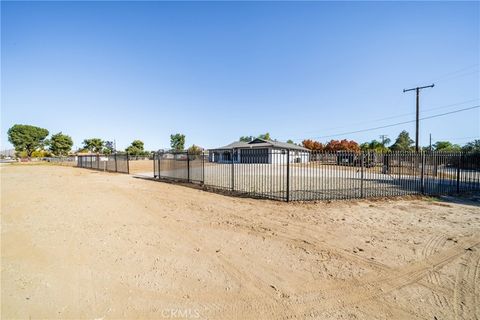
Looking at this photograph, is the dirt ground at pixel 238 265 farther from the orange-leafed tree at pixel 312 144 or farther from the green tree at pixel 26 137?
the green tree at pixel 26 137

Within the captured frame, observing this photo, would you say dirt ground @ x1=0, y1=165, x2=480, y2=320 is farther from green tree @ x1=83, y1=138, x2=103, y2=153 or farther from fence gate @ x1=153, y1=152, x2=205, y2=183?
green tree @ x1=83, y1=138, x2=103, y2=153

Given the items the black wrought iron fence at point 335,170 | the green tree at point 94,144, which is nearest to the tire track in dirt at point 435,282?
the black wrought iron fence at point 335,170

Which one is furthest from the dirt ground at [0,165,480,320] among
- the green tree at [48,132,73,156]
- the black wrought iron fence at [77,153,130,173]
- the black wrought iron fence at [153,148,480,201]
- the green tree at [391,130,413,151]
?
the green tree at [48,132,73,156]

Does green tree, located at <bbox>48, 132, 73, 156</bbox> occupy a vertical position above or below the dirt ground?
above

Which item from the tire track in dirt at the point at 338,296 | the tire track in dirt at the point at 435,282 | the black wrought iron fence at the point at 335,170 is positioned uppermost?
the black wrought iron fence at the point at 335,170

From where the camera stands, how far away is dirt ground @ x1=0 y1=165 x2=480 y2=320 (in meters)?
2.71

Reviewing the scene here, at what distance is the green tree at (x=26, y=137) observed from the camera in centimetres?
7462

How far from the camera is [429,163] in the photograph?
1074cm

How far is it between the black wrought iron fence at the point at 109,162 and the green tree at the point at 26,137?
214ft

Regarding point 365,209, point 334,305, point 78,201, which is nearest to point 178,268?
point 334,305

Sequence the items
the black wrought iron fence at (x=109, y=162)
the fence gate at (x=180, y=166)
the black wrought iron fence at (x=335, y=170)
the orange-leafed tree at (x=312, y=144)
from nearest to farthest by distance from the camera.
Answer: the black wrought iron fence at (x=335, y=170) → the fence gate at (x=180, y=166) → the black wrought iron fence at (x=109, y=162) → the orange-leafed tree at (x=312, y=144)

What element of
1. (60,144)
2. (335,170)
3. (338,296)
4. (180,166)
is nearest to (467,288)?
(338,296)

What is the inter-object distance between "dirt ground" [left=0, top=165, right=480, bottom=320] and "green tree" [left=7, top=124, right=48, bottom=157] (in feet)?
311

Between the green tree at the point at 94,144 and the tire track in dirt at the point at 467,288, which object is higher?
the green tree at the point at 94,144
